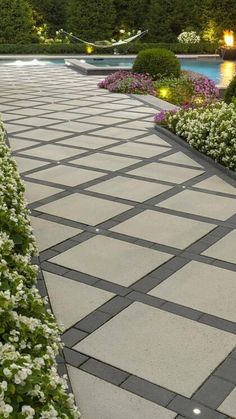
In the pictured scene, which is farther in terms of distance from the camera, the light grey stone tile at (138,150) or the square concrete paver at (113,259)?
the light grey stone tile at (138,150)

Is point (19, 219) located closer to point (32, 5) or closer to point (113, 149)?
point (113, 149)

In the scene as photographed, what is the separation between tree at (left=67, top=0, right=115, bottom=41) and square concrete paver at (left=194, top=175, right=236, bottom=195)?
2403cm

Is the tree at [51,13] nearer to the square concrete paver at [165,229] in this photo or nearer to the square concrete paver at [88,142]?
the square concrete paver at [88,142]

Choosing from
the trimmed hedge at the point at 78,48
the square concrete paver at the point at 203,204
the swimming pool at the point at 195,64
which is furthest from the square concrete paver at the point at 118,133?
the trimmed hedge at the point at 78,48

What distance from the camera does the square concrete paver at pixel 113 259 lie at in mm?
3967

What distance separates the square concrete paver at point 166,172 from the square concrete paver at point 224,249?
1.85m

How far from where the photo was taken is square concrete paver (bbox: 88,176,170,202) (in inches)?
227

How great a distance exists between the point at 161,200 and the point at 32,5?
86.8ft

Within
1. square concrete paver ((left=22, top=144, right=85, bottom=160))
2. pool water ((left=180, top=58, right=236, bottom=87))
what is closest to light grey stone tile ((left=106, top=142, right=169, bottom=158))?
square concrete paver ((left=22, top=144, right=85, bottom=160))

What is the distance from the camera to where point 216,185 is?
6129 mm

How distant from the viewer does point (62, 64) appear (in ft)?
75.9

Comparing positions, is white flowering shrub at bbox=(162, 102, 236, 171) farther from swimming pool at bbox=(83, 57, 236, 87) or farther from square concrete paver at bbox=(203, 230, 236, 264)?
swimming pool at bbox=(83, 57, 236, 87)

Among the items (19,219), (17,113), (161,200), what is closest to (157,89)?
(17,113)

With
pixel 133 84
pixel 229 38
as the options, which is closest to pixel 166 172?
pixel 133 84
